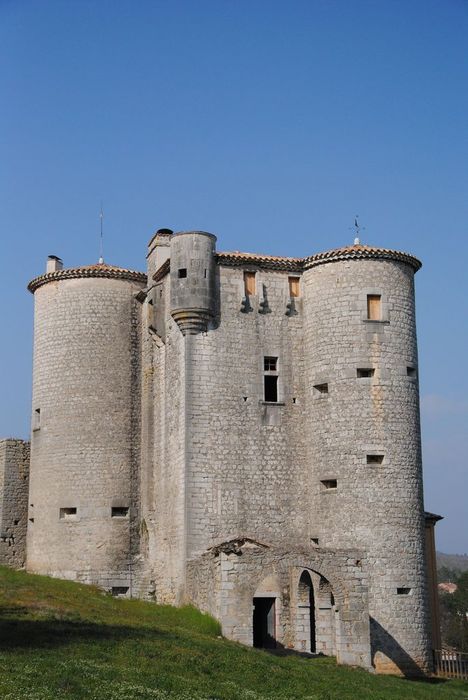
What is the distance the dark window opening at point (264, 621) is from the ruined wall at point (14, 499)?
12.5m

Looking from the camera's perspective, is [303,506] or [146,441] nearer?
[303,506]

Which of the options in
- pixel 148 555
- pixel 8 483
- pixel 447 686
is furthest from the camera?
pixel 8 483

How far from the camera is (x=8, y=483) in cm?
4072

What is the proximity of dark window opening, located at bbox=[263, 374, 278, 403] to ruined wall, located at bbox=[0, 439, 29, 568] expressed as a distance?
12.2 meters

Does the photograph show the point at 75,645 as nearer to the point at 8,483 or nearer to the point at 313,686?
the point at 313,686

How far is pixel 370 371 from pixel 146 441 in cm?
888

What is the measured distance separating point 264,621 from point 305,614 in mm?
1388

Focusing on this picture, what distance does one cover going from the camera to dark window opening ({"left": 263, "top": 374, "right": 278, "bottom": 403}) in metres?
34.2

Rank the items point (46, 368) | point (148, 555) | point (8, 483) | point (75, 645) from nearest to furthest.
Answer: point (75, 645) → point (148, 555) → point (46, 368) → point (8, 483)

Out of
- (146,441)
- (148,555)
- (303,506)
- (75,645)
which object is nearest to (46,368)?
(146,441)

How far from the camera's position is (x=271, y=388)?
34.3 metres

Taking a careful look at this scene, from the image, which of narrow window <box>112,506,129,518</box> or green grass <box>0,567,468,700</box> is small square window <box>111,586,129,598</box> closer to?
narrow window <box>112,506,129,518</box>

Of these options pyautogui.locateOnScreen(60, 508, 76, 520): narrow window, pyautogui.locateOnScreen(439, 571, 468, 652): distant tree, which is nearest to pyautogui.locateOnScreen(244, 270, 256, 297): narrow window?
pyautogui.locateOnScreen(60, 508, 76, 520): narrow window

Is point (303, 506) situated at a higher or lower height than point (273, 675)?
higher
